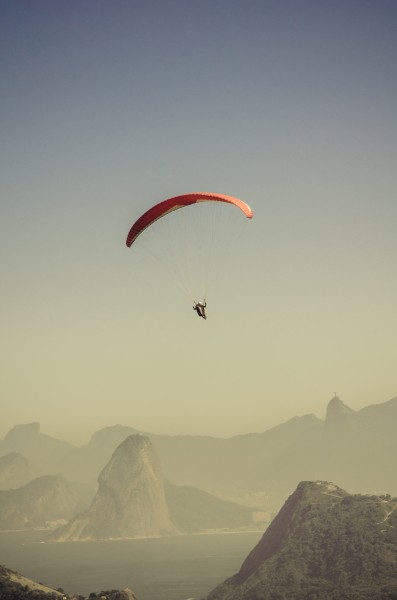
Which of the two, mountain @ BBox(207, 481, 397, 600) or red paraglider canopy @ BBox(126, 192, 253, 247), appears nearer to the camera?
red paraglider canopy @ BBox(126, 192, 253, 247)

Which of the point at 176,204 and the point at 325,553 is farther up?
the point at 176,204

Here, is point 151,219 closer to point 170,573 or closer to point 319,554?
point 319,554

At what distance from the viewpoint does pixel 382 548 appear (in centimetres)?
8000

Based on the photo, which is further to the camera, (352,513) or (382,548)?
(352,513)

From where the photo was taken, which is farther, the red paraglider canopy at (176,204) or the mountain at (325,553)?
the mountain at (325,553)

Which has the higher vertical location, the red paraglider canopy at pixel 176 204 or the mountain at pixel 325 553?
the red paraglider canopy at pixel 176 204

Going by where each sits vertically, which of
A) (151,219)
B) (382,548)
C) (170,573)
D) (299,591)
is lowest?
(170,573)

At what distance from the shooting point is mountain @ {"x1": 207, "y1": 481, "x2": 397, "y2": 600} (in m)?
75.6

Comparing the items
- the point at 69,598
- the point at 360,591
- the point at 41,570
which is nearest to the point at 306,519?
the point at 360,591

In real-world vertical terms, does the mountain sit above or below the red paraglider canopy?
below

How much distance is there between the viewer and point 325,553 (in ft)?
284

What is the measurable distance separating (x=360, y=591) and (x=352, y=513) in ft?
73.5

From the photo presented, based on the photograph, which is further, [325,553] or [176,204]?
[325,553]

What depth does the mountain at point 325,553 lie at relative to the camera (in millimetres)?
75625
